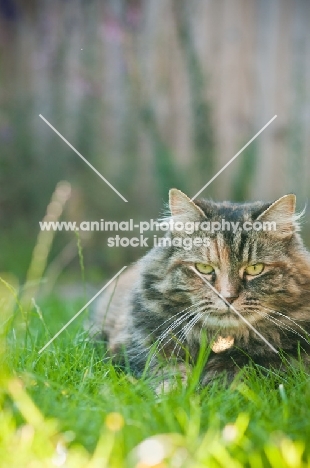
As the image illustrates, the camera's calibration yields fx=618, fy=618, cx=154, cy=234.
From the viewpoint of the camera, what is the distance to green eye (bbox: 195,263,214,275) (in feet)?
7.36

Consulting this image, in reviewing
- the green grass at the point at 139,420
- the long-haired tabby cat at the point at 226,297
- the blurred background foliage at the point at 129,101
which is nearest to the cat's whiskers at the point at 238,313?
the long-haired tabby cat at the point at 226,297

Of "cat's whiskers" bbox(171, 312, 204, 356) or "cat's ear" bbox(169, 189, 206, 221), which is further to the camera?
"cat's ear" bbox(169, 189, 206, 221)

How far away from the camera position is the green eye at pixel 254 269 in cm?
222

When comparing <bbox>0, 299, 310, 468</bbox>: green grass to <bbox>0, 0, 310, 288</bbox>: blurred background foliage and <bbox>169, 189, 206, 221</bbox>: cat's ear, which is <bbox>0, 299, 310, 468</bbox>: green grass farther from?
<bbox>0, 0, 310, 288</bbox>: blurred background foliage

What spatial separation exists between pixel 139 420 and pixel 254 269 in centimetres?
81

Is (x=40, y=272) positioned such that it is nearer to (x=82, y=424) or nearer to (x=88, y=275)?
(x=88, y=275)

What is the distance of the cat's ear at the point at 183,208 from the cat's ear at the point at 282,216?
24 centimetres

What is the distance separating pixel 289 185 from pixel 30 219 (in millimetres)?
2189

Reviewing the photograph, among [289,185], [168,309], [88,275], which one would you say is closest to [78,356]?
[168,309]

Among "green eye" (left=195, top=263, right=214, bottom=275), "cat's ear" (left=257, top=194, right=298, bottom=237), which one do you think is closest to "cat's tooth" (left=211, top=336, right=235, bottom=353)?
"green eye" (left=195, top=263, right=214, bottom=275)

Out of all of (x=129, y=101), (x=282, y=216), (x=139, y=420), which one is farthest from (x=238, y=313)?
(x=129, y=101)

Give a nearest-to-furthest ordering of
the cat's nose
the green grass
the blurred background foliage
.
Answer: the green grass → the cat's nose → the blurred background foliage

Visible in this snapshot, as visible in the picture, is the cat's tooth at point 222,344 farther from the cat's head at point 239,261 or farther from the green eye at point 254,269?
the green eye at point 254,269

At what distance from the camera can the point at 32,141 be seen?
5.29 metres
